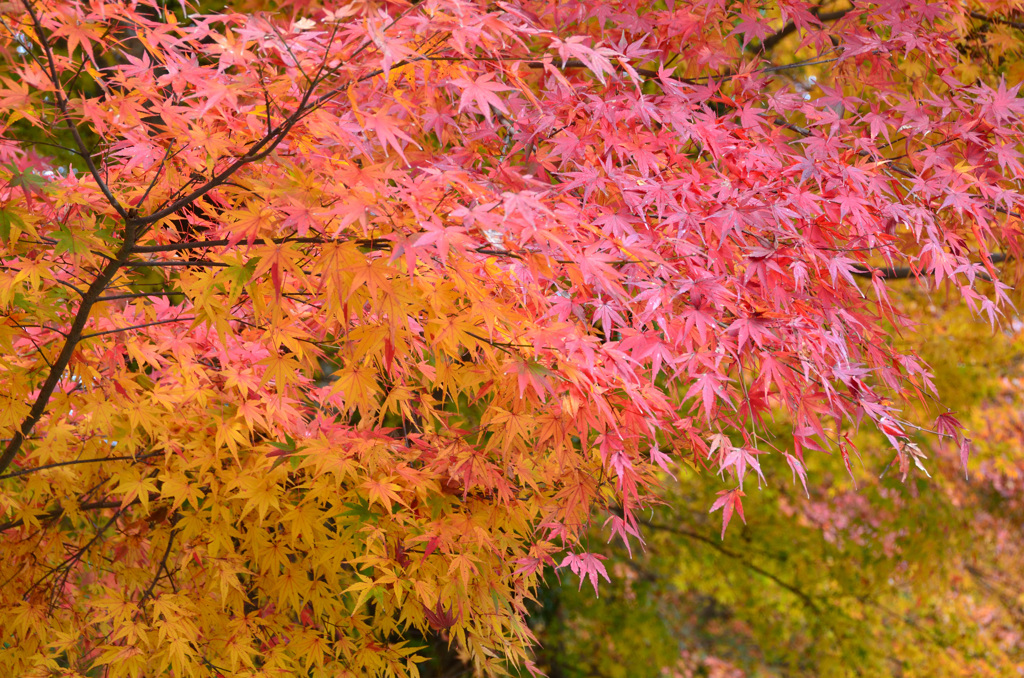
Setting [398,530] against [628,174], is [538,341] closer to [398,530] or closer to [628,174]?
[628,174]

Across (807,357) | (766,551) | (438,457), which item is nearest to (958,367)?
(766,551)

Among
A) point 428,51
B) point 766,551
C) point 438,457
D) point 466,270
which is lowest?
point 766,551

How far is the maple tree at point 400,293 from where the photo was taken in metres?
1.96

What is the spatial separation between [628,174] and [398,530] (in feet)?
4.88

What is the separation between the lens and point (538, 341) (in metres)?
2.07

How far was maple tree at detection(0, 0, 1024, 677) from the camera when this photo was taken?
1.96 metres

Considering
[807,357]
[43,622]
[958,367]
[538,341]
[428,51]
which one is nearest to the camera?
[428,51]

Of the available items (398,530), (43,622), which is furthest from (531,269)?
(43,622)

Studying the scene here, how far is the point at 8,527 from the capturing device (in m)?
2.94

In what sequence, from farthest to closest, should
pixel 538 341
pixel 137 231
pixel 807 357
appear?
1. pixel 807 357
2. pixel 137 231
3. pixel 538 341

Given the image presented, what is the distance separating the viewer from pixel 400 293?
6.23ft

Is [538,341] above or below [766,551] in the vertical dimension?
above

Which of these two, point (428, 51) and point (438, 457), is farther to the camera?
point (438, 457)

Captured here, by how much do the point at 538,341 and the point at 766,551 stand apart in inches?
258
